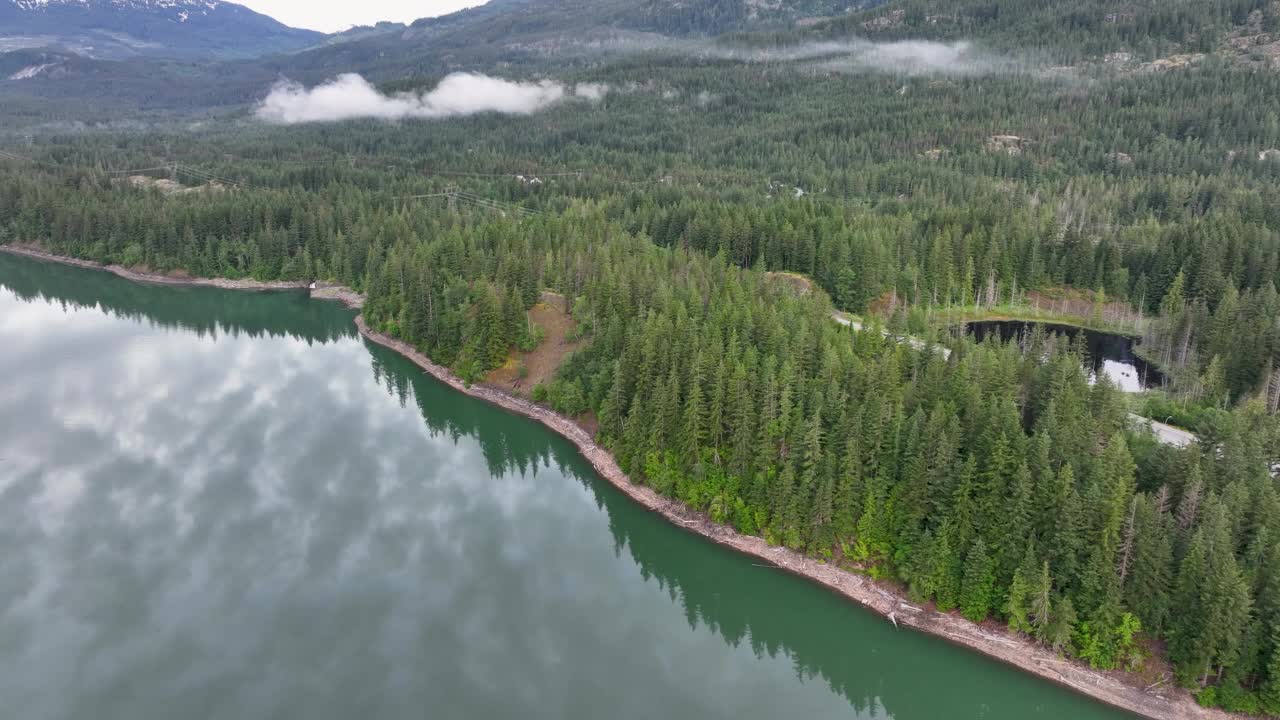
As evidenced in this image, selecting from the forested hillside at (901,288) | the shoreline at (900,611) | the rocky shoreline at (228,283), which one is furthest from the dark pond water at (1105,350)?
the rocky shoreline at (228,283)

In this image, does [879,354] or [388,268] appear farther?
[388,268]

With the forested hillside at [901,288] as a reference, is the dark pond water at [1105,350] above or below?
below

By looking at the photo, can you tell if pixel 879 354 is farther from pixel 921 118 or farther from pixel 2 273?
pixel 921 118

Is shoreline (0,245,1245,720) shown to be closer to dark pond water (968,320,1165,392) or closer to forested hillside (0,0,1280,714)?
forested hillside (0,0,1280,714)

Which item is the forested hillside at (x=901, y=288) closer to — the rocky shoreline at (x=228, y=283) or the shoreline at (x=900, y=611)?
the shoreline at (x=900, y=611)

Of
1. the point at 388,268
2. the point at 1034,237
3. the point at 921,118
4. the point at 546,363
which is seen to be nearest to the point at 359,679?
the point at 546,363

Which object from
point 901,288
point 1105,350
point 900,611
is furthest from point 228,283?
point 1105,350

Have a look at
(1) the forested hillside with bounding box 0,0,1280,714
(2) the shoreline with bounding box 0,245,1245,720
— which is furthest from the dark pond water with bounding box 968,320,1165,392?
(2) the shoreline with bounding box 0,245,1245,720
